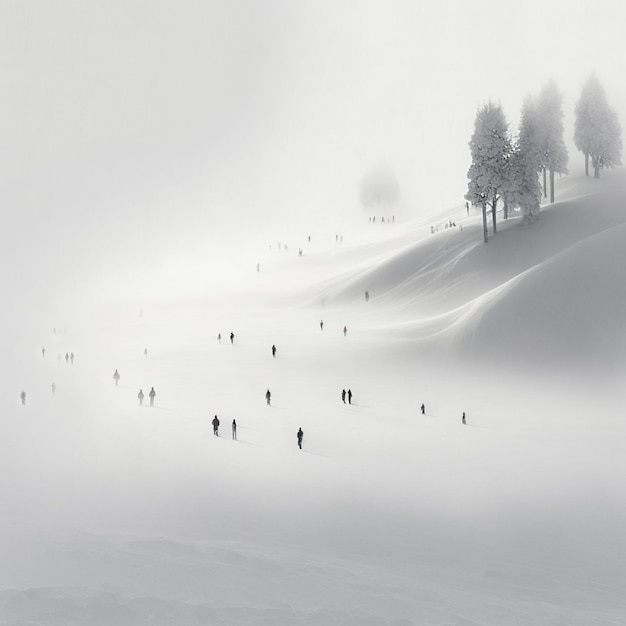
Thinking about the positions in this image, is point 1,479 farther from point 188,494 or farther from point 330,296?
point 330,296

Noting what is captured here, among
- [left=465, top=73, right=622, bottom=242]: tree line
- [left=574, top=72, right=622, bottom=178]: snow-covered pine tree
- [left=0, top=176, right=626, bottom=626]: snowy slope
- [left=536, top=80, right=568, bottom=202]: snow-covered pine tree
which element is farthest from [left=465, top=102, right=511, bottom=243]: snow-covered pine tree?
[left=574, top=72, right=622, bottom=178]: snow-covered pine tree

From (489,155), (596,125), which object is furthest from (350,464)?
(596,125)

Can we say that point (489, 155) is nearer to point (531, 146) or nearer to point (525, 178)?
point (525, 178)

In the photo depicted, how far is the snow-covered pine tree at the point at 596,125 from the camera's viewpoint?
74.9 metres

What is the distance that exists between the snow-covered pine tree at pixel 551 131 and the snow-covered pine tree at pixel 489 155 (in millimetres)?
12376

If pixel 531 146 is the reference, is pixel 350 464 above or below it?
below

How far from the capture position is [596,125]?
74625 millimetres

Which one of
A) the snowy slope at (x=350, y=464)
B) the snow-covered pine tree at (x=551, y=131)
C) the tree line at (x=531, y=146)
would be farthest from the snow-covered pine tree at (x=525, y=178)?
the snow-covered pine tree at (x=551, y=131)

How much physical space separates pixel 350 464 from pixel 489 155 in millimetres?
47124

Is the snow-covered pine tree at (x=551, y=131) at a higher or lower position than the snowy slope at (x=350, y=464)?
higher

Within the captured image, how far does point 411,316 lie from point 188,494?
39282 mm

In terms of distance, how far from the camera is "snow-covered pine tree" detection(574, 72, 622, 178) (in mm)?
74875

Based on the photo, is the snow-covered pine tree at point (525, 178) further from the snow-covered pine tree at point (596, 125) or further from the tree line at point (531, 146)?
the snow-covered pine tree at point (596, 125)

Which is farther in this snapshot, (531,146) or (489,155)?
(531,146)
